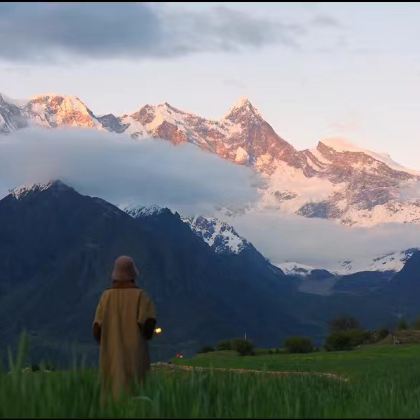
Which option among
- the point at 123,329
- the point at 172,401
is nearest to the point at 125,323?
the point at 123,329

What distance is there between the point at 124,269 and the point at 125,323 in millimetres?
864

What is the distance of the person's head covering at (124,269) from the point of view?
14.9 metres

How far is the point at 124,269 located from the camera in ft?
49.0

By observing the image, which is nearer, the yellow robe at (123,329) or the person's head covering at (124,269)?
the person's head covering at (124,269)

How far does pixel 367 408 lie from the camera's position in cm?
1126

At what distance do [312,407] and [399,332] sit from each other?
108m

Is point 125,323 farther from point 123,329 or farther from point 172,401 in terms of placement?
point 172,401

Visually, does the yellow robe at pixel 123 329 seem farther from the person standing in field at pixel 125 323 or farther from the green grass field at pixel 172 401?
the green grass field at pixel 172 401

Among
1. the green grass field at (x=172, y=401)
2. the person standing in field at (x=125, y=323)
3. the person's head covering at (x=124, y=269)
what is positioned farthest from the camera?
the person standing in field at (x=125, y=323)

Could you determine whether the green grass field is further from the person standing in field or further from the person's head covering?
the person's head covering

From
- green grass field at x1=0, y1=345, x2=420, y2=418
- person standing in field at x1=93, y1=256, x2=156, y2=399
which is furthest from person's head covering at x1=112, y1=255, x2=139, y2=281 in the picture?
green grass field at x1=0, y1=345, x2=420, y2=418

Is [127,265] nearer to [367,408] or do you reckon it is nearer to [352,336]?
[367,408]

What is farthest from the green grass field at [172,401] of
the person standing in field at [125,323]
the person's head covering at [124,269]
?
the person's head covering at [124,269]

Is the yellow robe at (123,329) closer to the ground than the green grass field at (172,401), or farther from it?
farther from it
